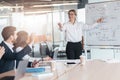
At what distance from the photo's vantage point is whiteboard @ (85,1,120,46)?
16.5 feet

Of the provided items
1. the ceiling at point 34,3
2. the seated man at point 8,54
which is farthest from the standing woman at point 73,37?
the ceiling at point 34,3

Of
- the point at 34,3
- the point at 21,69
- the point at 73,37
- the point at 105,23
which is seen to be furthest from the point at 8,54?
the point at 34,3

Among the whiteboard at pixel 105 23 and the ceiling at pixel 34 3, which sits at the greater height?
the ceiling at pixel 34 3

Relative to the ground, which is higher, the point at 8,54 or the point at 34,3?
the point at 34,3

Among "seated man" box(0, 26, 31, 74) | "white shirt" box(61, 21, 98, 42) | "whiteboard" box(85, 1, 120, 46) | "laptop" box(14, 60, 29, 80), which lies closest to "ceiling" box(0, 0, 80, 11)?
"whiteboard" box(85, 1, 120, 46)

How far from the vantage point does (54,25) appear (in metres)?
7.48

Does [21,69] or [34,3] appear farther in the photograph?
[34,3]

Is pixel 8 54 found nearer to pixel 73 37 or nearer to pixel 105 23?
pixel 73 37

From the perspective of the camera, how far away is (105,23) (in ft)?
17.0

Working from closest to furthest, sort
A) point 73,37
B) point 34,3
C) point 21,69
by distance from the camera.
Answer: point 21,69 < point 73,37 < point 34,3

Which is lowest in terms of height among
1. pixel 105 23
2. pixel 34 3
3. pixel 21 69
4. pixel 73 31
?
pixel 21 69

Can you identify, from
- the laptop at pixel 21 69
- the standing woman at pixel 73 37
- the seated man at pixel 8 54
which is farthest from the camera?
the standing woman at pixel 73 37

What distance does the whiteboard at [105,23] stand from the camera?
504cm

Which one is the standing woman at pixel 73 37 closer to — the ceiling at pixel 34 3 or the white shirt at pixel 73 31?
the white shirt at pixel 73 31
